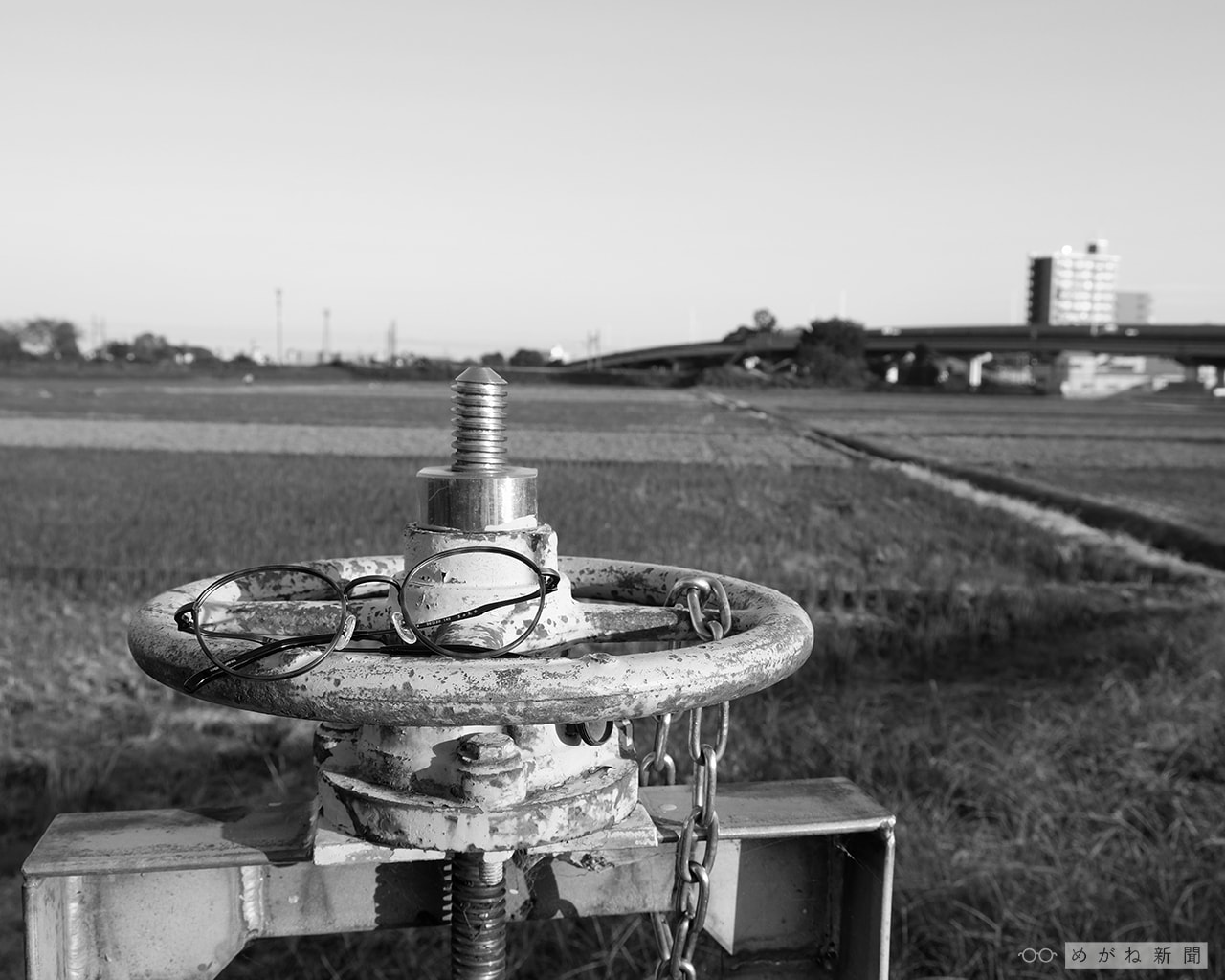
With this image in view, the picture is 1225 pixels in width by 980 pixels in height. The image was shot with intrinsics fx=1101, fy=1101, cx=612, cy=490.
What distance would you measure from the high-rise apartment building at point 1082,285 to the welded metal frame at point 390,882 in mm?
148645

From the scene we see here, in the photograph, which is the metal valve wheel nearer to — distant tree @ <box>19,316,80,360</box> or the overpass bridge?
the overpass bridge

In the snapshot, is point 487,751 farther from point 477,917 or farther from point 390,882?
point 390,882

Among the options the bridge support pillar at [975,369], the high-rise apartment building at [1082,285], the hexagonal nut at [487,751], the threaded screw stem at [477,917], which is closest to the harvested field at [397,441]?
the threaded screw stem at [477,917]

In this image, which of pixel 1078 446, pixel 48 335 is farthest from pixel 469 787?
→ pixel 48 335

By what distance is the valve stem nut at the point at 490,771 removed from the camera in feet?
2.77

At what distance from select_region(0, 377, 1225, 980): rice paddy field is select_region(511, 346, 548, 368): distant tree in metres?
30.3

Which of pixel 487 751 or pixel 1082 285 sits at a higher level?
pixel 1082 285

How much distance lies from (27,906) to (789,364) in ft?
219

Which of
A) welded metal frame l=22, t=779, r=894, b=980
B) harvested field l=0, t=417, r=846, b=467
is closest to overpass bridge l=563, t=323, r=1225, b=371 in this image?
harvested field l=0, t=417, r=846, b=467

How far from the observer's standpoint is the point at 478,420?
944 millimetres

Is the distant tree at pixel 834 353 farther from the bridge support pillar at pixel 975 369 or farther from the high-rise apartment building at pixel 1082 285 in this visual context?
the high-rise apartment building at pixel 1082 285

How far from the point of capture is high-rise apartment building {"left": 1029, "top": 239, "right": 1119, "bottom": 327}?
142000 millimetres

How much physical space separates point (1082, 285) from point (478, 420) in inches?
6548

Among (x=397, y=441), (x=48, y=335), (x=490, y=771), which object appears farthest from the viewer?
(x=48, y=335)
